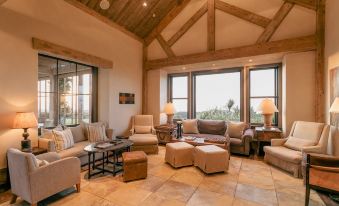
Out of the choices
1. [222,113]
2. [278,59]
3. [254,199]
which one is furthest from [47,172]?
[278,59]

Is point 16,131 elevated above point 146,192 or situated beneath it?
elevated above

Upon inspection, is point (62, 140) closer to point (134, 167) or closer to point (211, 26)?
point (134, 167)

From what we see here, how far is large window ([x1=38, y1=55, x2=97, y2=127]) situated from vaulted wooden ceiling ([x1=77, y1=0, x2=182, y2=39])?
1573 mm

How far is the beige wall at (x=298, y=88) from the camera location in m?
4.08

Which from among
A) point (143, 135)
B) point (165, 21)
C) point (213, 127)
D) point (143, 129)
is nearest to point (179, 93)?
point (213, 127)

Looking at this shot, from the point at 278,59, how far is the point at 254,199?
13.1ft

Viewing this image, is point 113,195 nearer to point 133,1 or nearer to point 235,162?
point 235,162

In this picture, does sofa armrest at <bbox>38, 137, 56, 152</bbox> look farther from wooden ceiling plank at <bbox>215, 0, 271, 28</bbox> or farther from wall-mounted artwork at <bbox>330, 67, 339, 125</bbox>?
wooden ceiling plank at <bbox>215, 0, 271, 28</bbox>

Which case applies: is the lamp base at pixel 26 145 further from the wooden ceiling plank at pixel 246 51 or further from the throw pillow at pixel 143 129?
the wooden ceiling plank at pixel 246 51

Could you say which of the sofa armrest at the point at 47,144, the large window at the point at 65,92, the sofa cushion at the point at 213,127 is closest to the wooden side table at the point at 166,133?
the sofa cushion at the point at 213,127

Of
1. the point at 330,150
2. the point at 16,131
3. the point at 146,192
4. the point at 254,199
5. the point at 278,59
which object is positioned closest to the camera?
the point at 254,199

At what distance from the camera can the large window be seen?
3.93 metres

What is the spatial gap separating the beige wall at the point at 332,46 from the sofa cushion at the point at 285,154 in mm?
603

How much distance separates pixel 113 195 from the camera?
2.62 m
